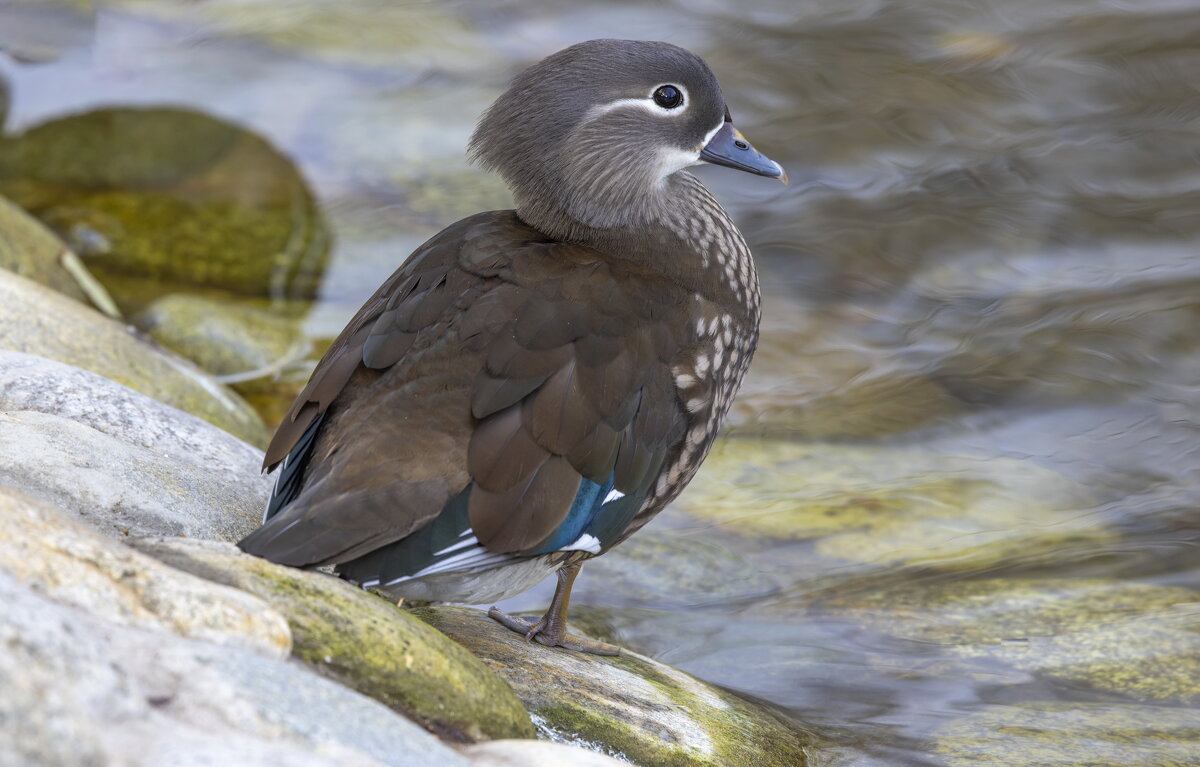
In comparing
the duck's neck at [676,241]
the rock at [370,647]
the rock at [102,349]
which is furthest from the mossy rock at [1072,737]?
the rock at [102,349]

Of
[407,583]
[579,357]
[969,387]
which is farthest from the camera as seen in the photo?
[969,387]

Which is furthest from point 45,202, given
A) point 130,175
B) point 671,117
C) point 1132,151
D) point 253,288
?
point 1132,151

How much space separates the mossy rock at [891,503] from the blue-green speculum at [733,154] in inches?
72.3

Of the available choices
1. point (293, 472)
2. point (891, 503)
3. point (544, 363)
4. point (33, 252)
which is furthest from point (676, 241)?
point (33, 252)

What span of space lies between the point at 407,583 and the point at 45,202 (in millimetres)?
5827

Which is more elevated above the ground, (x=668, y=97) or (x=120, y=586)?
(x=668, y=97)

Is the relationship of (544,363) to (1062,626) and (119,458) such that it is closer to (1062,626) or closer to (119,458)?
(119,458)

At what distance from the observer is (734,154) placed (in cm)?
412

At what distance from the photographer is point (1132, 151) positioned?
27.3 ft

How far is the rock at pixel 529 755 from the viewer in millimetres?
2490

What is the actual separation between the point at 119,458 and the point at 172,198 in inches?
200

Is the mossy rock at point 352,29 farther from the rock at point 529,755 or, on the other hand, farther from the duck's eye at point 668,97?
the rock at point 529,755

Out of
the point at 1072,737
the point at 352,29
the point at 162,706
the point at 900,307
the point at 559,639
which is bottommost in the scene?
the point at 1072,737

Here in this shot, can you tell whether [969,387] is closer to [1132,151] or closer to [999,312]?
[999,312]
